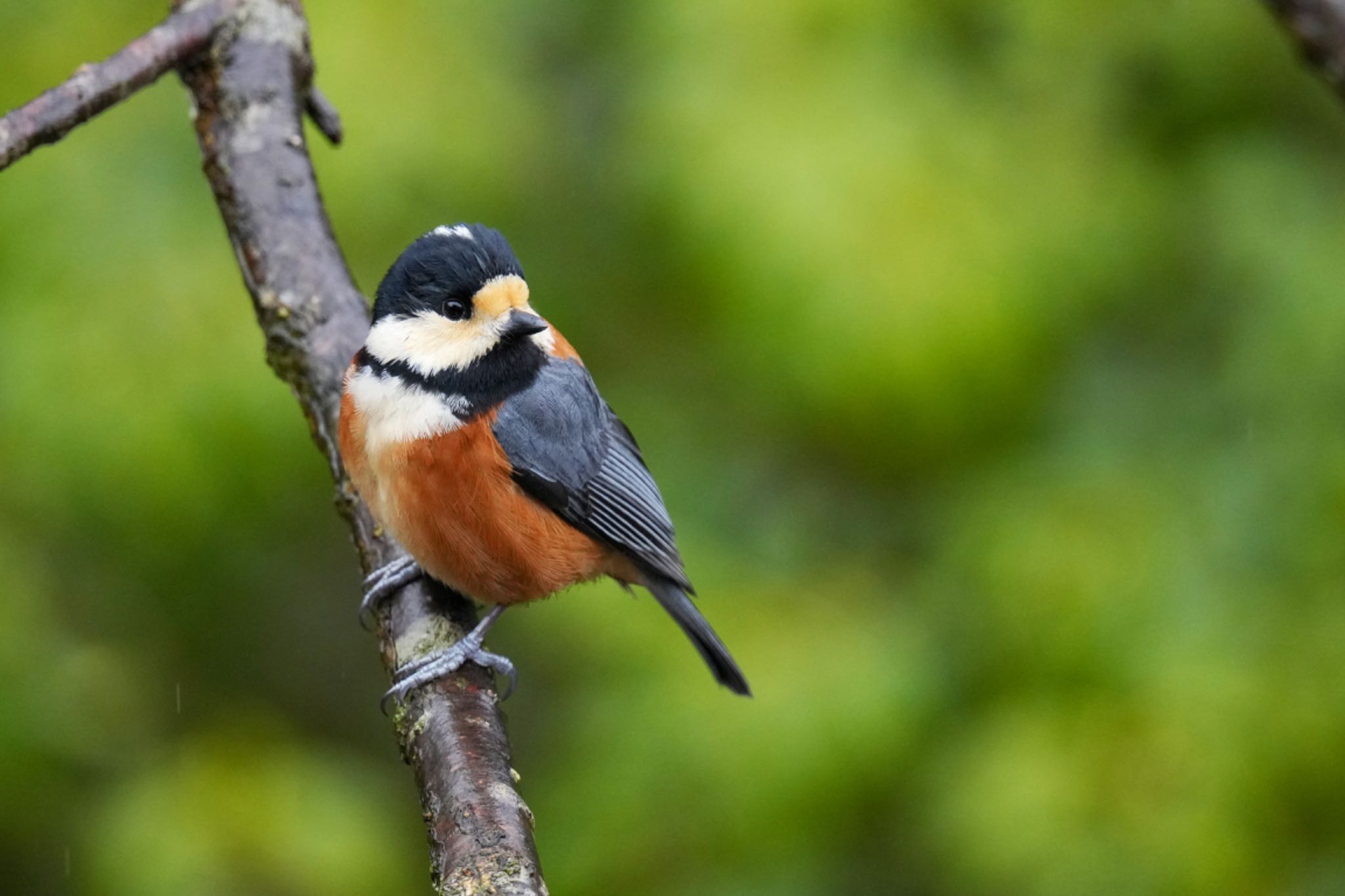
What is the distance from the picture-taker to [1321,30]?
1.77 metres

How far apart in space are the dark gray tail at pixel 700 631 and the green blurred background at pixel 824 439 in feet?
0.64

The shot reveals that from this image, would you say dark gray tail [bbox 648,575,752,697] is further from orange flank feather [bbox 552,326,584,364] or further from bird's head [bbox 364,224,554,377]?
bird's head [bbox 364,224,554,377]

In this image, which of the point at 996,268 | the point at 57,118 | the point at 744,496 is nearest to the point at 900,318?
the point at 996,268

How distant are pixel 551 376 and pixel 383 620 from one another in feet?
1.95

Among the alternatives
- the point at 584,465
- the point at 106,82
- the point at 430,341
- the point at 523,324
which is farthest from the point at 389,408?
the point at 106,82

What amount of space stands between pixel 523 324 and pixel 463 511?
1.23 ft

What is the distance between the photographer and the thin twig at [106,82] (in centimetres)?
238

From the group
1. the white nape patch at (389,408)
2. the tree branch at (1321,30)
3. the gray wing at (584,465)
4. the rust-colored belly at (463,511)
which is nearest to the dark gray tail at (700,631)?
the gray wing at (584,465)

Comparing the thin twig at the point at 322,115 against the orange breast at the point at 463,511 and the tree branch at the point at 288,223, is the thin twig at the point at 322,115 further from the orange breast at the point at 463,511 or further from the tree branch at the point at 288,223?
the orange breast at the point at 463,511

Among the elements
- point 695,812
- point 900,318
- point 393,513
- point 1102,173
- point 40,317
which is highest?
point 1102,173

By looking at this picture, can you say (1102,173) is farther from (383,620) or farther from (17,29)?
(17,29)

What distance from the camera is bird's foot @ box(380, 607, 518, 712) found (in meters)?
2.35

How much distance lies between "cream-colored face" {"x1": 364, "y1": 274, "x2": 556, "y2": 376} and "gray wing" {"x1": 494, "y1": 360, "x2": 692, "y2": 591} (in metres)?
0.15

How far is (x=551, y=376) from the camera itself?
9.47 ft
